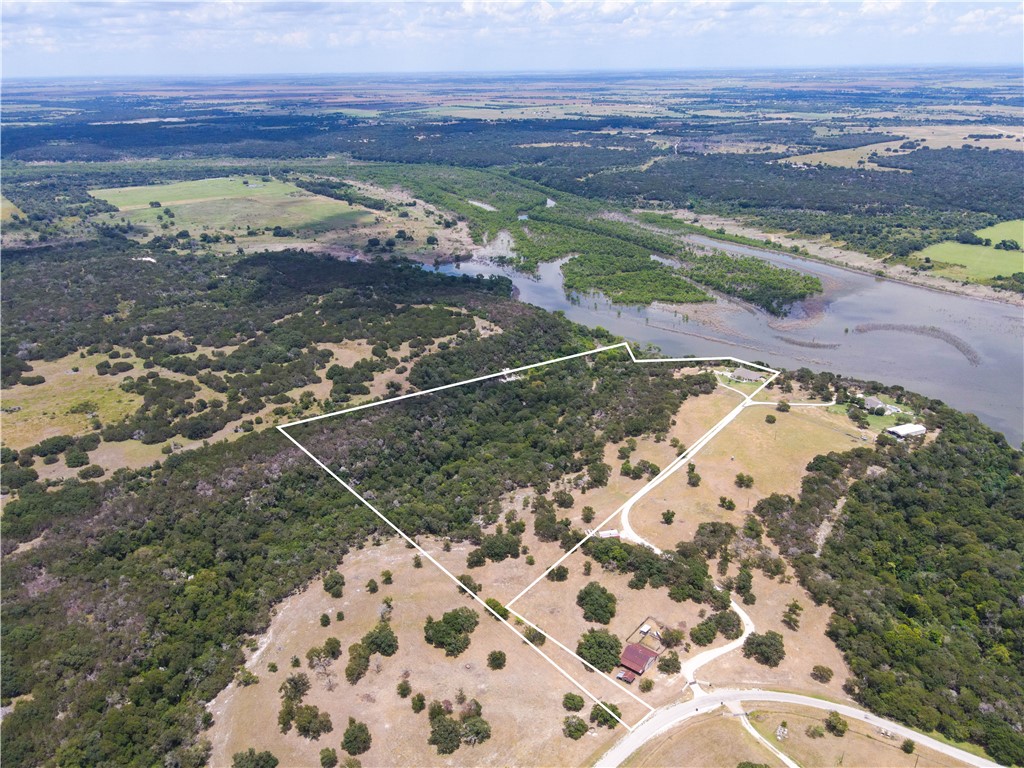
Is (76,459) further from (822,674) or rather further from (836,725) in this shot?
(836,725)

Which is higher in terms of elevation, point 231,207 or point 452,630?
point 452,630

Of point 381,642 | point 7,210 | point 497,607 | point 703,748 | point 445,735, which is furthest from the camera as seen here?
point 7,210

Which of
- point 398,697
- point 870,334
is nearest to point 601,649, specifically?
point 398,697

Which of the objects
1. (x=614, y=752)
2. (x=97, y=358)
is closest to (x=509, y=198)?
(x=97, y=358)

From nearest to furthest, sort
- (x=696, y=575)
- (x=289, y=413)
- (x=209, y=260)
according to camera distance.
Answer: (x=696, y=575)
(x=289, y=413)
(x=209, y=260)

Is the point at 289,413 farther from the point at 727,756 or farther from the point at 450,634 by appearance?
the point at 727,756

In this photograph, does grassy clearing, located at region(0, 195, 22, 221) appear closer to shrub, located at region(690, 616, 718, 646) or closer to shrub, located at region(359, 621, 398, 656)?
shrub, located at region(359, 621, 398, 656)
